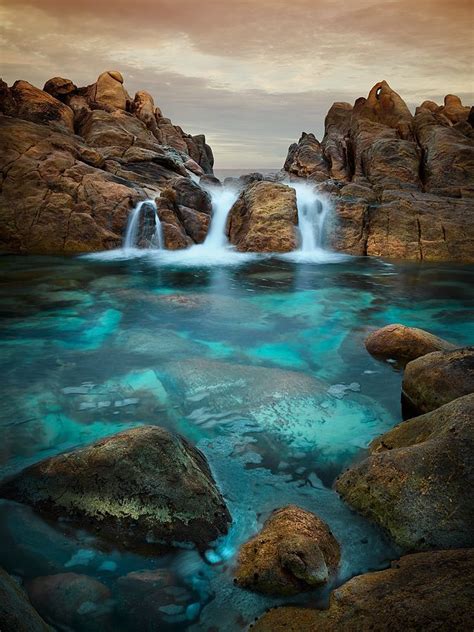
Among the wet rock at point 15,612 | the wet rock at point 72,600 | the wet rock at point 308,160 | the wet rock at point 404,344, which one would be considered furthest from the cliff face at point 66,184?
the wet rock at point 15,612

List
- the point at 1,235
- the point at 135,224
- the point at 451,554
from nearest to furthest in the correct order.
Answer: the point at 451,554 → the point at 1,235 → the point at 135,224

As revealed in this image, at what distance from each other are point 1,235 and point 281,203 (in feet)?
41.0

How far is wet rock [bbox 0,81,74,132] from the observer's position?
28566 millimetres

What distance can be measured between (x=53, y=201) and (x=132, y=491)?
61.8 ft

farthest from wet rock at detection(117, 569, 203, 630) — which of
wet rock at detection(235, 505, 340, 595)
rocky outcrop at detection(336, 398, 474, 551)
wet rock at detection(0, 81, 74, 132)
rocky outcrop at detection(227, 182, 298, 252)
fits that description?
wet rock at detection(0, 81, 74, 132)

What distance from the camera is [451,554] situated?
320cm

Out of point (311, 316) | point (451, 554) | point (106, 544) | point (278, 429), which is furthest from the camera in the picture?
point (311, 316)

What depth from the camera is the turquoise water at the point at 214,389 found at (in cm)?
387

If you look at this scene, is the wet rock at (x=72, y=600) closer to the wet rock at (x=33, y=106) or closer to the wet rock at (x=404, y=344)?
the wet rock at (x=404, y=344)

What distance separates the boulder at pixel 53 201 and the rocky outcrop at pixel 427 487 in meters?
18.1

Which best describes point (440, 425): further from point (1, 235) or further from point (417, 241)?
point (1, 235)

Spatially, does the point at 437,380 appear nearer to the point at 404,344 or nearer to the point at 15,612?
the point at 404,344

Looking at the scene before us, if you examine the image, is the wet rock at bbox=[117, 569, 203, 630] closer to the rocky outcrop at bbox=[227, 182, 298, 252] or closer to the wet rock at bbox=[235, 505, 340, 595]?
the wet rock at bbox=[235, 505, 340, 595]

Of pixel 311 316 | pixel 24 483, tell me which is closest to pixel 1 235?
pixel 311 316
